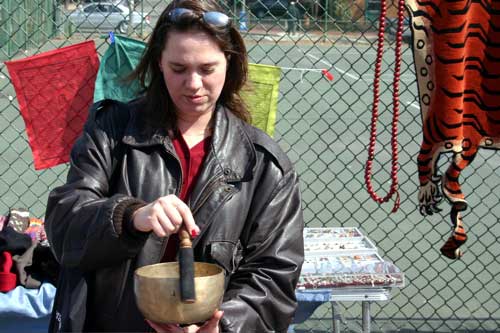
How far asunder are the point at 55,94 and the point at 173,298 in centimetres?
232

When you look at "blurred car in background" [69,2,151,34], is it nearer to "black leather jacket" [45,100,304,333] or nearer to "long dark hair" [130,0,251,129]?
"long dark hair" [130,0,251,129]

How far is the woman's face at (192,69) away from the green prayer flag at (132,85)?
1553 mm

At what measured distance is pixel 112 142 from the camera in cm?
210

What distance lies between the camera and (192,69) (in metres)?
2.07

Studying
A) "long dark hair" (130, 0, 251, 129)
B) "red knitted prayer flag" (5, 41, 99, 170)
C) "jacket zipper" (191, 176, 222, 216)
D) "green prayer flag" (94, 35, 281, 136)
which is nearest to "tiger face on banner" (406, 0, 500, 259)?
"green prayer flag" (94, 35, 281, 136)

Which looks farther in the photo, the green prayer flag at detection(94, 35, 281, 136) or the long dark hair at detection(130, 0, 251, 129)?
the green prayer flag at detection(94, 35, 281, 136)

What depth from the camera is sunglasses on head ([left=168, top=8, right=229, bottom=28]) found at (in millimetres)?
2078

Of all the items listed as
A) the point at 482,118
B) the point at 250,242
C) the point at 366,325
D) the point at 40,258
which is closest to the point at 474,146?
the point at 482,118

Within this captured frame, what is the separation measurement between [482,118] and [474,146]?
12 cm

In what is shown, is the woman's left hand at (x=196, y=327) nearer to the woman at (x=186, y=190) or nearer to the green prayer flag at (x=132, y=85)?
the woman at (x=186, y=190)

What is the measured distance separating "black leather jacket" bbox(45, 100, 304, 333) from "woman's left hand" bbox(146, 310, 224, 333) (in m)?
0.14

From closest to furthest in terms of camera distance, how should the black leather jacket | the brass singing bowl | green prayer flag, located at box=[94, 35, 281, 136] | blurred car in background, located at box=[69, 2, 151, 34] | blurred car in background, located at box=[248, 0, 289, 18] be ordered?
the brass singing bowl < the black leather jacket < green prayer flag, located at box=[94, 35, 281, 136] < blurred car in background, located at box=[248, 0, 289, 18] < blurred car in background, located at box=[69, 2, 151, 34]

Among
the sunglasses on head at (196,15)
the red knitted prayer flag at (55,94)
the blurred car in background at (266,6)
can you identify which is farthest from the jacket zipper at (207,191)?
the blurred car in background at (266,6)

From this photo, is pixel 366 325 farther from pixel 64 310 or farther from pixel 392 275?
pixel 64 310
